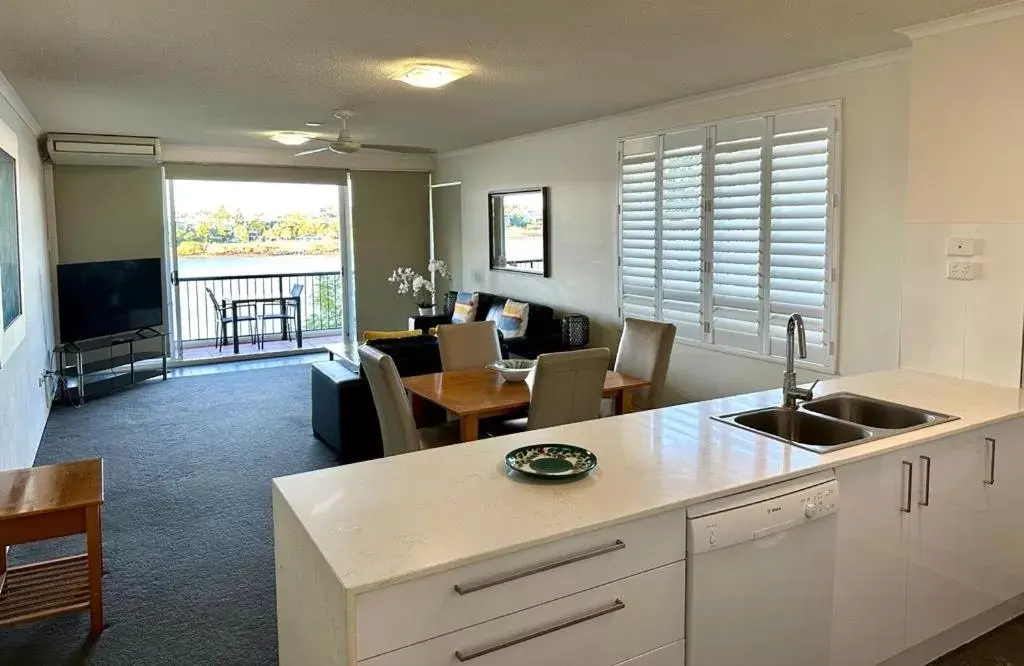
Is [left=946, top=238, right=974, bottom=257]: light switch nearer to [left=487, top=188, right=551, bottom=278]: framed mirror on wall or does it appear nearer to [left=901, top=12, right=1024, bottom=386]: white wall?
[left=901, top=12, right=1024, bottom=386]: white wall

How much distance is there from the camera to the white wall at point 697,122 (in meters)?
3.92

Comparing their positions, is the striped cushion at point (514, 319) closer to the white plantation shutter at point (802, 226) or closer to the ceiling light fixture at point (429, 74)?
the white plantation shutter at point (802, 226)

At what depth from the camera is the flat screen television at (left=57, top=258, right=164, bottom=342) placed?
261 inches

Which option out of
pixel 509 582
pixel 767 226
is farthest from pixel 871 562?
pixel 767 226

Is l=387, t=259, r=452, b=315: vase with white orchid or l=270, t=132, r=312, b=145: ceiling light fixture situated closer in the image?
l=270, t=132, r=312, b=145: ceiling light fixture

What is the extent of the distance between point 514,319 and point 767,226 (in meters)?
2.77

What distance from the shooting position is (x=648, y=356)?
14.2ft

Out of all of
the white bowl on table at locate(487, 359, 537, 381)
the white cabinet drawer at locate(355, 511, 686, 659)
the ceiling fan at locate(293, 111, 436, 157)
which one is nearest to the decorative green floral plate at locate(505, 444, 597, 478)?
the white cabinet drawer at locate(355, 511, 686, 659)

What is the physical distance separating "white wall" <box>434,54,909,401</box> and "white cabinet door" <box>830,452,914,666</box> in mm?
1872

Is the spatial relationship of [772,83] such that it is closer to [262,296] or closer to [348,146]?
[348,146]

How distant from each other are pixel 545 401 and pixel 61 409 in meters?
4.93

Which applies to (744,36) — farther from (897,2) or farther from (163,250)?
(163,250)

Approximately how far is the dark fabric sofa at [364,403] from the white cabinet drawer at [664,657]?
2.90 m

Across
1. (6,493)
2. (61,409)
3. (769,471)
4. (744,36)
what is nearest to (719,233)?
(744,36)
